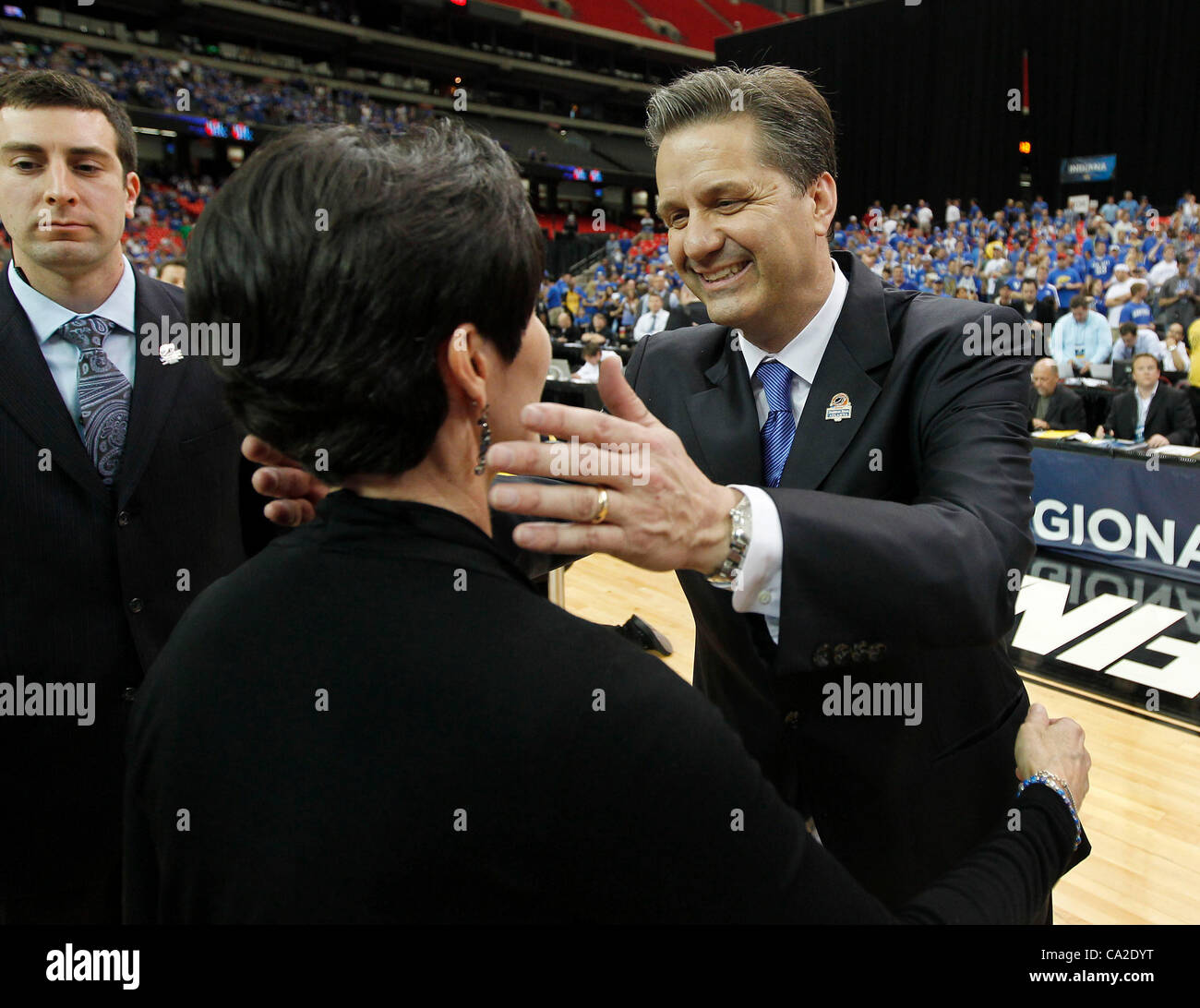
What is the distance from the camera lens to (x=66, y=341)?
1743 mm

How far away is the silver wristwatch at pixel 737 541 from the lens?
95cm

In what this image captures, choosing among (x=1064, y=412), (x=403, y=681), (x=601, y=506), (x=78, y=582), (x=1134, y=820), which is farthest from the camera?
(x=1064, y=412)

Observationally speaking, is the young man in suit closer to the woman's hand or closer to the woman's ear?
the woman's ear

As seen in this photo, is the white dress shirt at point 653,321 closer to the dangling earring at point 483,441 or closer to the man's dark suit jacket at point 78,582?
the man's dark suit jacket at point 78,582

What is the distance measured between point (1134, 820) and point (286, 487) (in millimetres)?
3255

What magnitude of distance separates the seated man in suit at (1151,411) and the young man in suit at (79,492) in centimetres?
706

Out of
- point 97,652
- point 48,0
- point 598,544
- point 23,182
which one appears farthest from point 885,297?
point 48,0

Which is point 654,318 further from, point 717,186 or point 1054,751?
point 1054,751

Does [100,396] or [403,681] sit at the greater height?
[100,396]


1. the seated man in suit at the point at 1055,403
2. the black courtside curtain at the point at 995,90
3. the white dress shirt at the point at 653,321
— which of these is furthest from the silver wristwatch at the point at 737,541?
the black courtside curtain at the point at 995,90

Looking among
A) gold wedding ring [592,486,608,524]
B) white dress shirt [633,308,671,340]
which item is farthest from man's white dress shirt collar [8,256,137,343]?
white dress shirt [633,308,671,340]

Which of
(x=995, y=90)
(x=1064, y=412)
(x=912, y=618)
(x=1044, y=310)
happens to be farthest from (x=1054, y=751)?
(x=995, y=90)

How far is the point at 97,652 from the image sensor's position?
1.66m

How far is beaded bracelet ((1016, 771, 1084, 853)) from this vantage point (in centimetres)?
105
